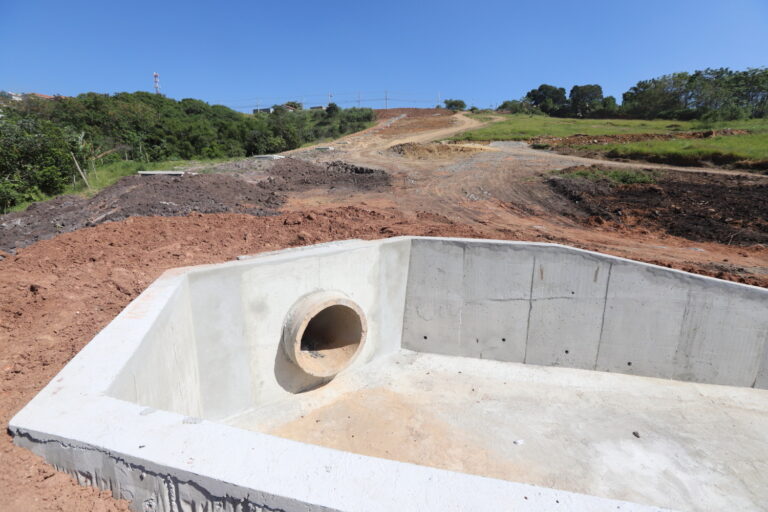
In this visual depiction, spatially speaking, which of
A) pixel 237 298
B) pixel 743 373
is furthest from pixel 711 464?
pixel 237 298

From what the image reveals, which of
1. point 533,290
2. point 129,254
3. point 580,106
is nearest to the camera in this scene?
point 129,254

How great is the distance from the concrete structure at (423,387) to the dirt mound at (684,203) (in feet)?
14.9

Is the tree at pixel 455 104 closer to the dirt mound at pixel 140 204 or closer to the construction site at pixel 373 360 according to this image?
the dirt mound at pixel 140 204

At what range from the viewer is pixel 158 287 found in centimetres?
432

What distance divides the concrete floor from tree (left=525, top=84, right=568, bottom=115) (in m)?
50.2

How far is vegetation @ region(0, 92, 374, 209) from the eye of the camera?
14453 mm

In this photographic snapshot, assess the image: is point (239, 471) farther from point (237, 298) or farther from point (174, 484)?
point (237, 298)

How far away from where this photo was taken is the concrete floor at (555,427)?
511 cm

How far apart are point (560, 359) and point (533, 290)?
1.44 meters

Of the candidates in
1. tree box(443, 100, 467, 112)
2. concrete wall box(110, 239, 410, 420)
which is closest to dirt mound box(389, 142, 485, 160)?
concrete wall box(110, 239, 410, 420)

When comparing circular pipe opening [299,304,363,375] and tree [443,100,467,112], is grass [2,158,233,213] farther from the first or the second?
tree [443,100,467,112]

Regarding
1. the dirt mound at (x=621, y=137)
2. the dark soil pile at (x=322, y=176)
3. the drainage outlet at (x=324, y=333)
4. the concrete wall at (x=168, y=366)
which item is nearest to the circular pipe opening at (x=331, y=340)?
the drainage outlet at (x=324, y=333)

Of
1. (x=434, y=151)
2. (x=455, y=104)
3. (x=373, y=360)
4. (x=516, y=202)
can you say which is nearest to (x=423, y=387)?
(x=373, y=360)

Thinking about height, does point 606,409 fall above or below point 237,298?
below
